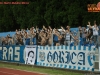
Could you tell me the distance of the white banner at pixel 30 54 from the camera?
22.0 meters

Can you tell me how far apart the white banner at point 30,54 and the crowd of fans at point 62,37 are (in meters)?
0.44

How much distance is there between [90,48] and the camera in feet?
52.9

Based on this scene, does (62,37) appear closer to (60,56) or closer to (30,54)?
(60,56)

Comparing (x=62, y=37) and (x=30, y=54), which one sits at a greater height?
(x=62, y=37)

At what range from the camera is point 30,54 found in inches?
882

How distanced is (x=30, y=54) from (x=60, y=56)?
163 inches

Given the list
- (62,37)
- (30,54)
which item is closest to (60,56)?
(62,37)

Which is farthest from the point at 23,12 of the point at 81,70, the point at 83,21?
the point at 81,70

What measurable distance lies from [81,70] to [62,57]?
2.19 metres

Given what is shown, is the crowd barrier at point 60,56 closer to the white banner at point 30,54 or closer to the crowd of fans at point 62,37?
the white banner at point 30,54

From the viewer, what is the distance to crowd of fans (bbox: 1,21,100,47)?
56.5 ft

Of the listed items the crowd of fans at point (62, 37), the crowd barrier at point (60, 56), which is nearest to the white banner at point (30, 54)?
the crowd barrier at point (60, 56)

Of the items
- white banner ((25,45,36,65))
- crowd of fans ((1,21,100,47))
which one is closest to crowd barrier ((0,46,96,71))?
white banner ((25,45,36,65))

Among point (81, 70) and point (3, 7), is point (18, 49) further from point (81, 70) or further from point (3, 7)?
point (3, 7)
